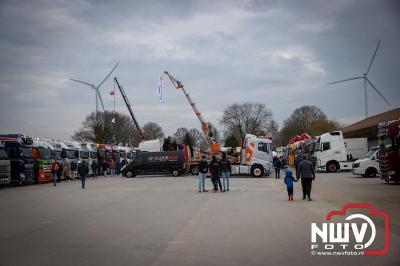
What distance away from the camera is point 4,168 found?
27.9 m

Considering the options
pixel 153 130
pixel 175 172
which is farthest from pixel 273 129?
pixel 175 172

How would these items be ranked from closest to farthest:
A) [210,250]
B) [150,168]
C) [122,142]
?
[210,250] < [150,168] < [122,142]

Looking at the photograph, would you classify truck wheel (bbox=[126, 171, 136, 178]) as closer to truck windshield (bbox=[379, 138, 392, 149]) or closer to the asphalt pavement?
truck windshield (bbox=[379, 138, 392, 149])

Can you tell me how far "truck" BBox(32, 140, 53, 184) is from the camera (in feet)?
105

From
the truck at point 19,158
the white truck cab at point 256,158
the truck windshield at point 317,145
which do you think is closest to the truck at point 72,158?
the truck at point 19,158

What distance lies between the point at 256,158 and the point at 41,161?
16.0 m

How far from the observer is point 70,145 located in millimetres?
40500

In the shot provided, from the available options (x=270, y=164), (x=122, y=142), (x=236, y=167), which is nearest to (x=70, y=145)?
(x=236, y=167)

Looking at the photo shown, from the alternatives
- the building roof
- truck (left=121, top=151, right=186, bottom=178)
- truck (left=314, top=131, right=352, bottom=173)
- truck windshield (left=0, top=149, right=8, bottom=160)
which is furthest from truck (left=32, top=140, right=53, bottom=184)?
the building roof

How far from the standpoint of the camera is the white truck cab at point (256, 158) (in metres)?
33.6

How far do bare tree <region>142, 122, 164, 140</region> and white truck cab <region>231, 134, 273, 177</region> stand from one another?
3194 inches

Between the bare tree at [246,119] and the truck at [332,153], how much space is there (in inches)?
2335

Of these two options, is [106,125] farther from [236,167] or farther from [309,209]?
[309,209]

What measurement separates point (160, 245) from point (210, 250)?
1028 mm
